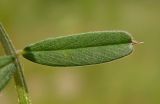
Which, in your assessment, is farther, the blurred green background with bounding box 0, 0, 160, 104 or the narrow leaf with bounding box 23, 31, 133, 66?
the blurred green background with bounding box 0, 0, 160, 104

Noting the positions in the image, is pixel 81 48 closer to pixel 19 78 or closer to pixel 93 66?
pixel 19 78

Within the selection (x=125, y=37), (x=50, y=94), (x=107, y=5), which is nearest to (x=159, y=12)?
(x=107, y=5)

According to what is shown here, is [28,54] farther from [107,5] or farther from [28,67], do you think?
[107,5]

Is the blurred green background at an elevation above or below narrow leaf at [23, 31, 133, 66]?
below

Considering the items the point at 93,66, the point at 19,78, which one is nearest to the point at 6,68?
the point at 19,78

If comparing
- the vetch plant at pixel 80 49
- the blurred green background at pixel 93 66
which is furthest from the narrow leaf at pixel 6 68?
the blurred green background at pixel 93 66

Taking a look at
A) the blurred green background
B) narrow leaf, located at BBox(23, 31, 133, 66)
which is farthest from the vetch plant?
the blurred green background

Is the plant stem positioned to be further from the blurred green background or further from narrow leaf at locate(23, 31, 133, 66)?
the blurred green background
